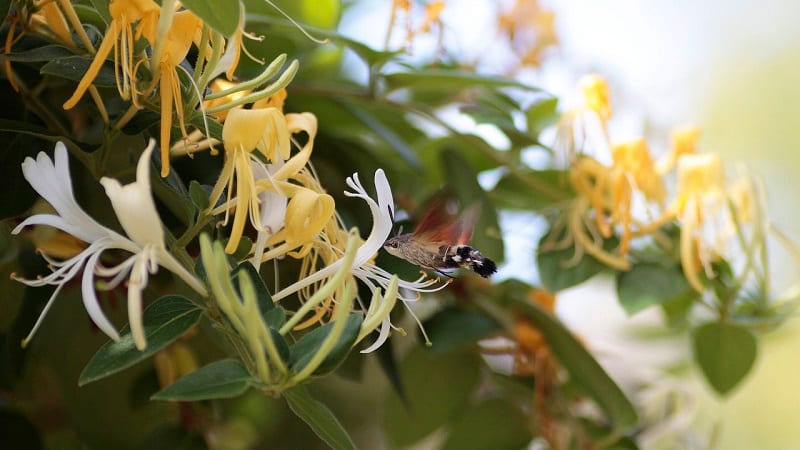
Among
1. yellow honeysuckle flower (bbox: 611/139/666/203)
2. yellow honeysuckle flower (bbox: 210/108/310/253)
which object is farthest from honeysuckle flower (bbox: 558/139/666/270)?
yellow honeysuckle flower (bbox: 210/108/310/253)

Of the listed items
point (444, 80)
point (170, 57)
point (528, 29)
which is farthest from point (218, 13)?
point (528, 29)

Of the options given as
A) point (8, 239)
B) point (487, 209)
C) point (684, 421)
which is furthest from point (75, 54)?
point (684, 421)

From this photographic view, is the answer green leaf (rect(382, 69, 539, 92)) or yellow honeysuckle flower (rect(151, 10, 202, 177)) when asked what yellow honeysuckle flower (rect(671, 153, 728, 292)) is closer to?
green leaf (rect(382, 69, 539, 92))

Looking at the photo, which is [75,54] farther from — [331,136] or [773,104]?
[773,104]

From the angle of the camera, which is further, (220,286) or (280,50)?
(280,50)

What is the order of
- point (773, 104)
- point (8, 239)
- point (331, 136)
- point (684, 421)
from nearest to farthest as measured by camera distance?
1. point (8, 239)
2. point (331, 136)
3. point (684, 421)
4. point (773, 104)

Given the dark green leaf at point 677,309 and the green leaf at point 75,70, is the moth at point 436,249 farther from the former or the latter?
the dark green leaf at point 677,309

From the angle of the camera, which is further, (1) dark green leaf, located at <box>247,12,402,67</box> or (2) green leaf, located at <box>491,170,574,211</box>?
(2) green leaf, located at <box>491,170,574,211</box>
